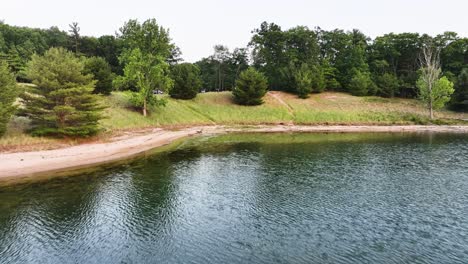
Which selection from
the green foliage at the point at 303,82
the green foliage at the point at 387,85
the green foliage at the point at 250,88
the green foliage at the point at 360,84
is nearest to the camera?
the green foliage at the point at 250,88

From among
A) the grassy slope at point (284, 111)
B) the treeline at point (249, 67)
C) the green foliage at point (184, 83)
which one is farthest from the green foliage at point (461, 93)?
the green foliage at point (184, 83)

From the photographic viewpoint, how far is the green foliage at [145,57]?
59.0 metres

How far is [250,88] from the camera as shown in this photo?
7406cm

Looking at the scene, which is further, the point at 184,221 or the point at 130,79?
the point at 130,79

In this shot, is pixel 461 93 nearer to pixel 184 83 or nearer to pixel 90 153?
pixel 184 83

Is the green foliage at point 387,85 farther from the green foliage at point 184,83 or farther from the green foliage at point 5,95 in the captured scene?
the green foliage at point 5,95

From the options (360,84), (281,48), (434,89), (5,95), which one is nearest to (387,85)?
(360,84)

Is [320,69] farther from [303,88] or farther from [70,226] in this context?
[70,226]

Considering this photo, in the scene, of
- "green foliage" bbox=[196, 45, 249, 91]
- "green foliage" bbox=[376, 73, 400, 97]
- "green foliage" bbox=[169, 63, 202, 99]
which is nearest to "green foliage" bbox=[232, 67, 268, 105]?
"green foliage" bbox=[169, 63, 202, 99]

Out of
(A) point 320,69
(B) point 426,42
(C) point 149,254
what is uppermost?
(B) point 426,42

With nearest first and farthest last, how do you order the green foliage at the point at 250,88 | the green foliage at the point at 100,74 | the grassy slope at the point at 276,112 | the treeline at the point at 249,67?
1. the treeline at the point at 249,67
2. the green foliage at the point at 100,74
3. the grassy slope at the point at 276,112
4. the green foliage at the point at 250,88

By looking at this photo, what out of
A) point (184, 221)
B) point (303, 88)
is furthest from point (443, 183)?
point (303, 88)

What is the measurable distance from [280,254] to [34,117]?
37.1 meters

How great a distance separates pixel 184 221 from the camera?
2069cm
